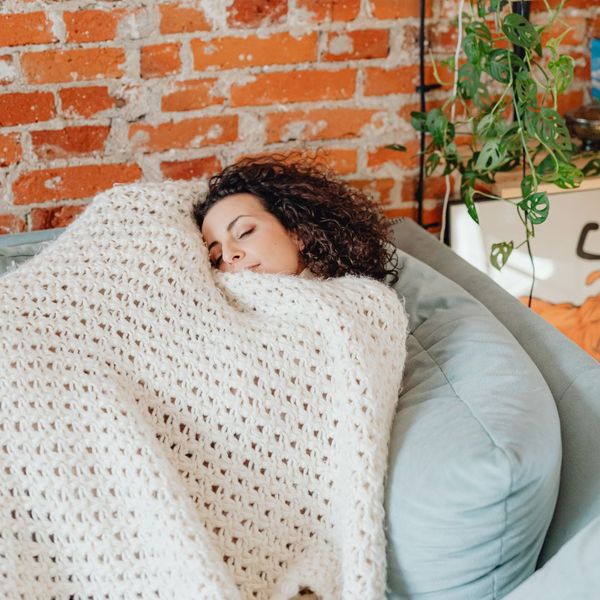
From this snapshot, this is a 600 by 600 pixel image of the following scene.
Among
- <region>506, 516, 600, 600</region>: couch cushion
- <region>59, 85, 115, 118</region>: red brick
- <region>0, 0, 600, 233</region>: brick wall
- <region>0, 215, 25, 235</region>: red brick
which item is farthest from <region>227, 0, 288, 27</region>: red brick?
<region>506, 516, 600, 600</region>: couch cushion

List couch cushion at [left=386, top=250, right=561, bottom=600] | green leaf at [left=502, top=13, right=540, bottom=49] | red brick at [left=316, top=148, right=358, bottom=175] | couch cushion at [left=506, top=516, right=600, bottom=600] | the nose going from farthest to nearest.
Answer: red brick at [left=316, top=148, right=358, bottom=175]
green leaf at [left=502, top=13, right=540, bottom=49]
the nose
couch cushion at [left=386, top=250, right=561, bottom=600]
couch cushion at [left=506, top=516, right=600, bottom=600]

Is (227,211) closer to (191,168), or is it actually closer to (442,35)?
(191,168)

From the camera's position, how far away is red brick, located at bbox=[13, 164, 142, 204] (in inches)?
72.6

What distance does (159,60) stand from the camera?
1.83 metres

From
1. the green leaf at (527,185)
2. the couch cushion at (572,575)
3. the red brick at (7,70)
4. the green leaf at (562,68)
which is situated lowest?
the couch cushion at (572,575)

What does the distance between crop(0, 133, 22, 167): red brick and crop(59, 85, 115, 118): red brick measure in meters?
0.13

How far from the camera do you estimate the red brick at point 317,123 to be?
6.43ft

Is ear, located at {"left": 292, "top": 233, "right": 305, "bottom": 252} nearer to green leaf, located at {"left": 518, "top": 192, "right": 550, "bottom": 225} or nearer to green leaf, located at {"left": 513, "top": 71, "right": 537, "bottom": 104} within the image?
green leaf, located at {"left": 518, "top": 192, "right": 550, "bottom": 225}

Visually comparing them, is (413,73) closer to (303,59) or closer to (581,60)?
(303,59)

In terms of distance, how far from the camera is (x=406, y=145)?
81.4 inches

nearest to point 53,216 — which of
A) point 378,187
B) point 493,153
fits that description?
point 378,187

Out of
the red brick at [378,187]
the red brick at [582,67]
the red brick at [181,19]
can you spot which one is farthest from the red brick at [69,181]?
the red brick at [582,67]

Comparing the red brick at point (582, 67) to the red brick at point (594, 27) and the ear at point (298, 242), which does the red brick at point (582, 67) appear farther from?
the ear at point (298, 242)

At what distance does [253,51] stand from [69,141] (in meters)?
0.48
